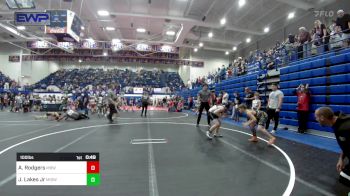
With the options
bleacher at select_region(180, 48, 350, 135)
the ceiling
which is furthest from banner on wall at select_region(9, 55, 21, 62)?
bleacher at select_region(180, 48, 350, 135)

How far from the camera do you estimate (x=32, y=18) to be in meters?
11.9

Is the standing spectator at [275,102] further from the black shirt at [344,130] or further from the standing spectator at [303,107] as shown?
the black shirt at [344,130]

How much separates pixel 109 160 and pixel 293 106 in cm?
787

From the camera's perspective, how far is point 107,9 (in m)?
20.1

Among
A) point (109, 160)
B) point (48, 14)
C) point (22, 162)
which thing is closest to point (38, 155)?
point (22, 162)

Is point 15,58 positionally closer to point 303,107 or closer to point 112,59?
point 112,59

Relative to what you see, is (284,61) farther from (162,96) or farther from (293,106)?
(162,96)

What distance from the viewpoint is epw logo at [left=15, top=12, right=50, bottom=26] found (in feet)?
38.6

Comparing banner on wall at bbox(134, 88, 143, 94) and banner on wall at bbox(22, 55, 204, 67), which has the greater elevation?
banner on wall at bbox(22, 55, 204, 67)

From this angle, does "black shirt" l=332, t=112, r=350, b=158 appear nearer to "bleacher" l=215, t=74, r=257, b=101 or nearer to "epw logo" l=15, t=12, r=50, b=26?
"bleacher" l=215, t=74, r=257, b=101
